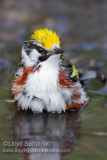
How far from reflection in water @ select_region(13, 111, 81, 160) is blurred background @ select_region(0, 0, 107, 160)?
14 millimetres

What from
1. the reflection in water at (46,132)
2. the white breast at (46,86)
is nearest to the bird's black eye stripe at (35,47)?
the white breast at (46,86)

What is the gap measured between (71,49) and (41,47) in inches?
118

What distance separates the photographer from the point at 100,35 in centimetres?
846

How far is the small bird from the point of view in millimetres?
4641

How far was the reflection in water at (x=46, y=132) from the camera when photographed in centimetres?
386

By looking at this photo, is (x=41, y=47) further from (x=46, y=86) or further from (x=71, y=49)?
(x=71, y=49)

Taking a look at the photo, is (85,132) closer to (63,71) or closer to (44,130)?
(44,130)

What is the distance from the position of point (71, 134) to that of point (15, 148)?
30.7 inches

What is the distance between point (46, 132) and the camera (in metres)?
4.39

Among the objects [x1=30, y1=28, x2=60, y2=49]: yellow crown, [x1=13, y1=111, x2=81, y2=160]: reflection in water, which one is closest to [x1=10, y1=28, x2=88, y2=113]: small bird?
[x1=30, y1=28, x2=60, y2=49]: yellow crown

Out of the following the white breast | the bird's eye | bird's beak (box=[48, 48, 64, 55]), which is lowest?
the white breast

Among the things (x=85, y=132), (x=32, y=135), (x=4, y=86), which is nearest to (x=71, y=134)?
(x=85, y=132)

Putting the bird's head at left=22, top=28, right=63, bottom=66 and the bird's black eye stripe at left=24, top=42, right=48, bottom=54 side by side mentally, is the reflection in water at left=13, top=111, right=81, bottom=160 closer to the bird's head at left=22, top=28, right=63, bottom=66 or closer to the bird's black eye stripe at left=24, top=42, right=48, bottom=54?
the bird's head at left=22, top=28, right=63, bottom=66

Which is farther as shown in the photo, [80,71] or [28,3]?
[28,3]
